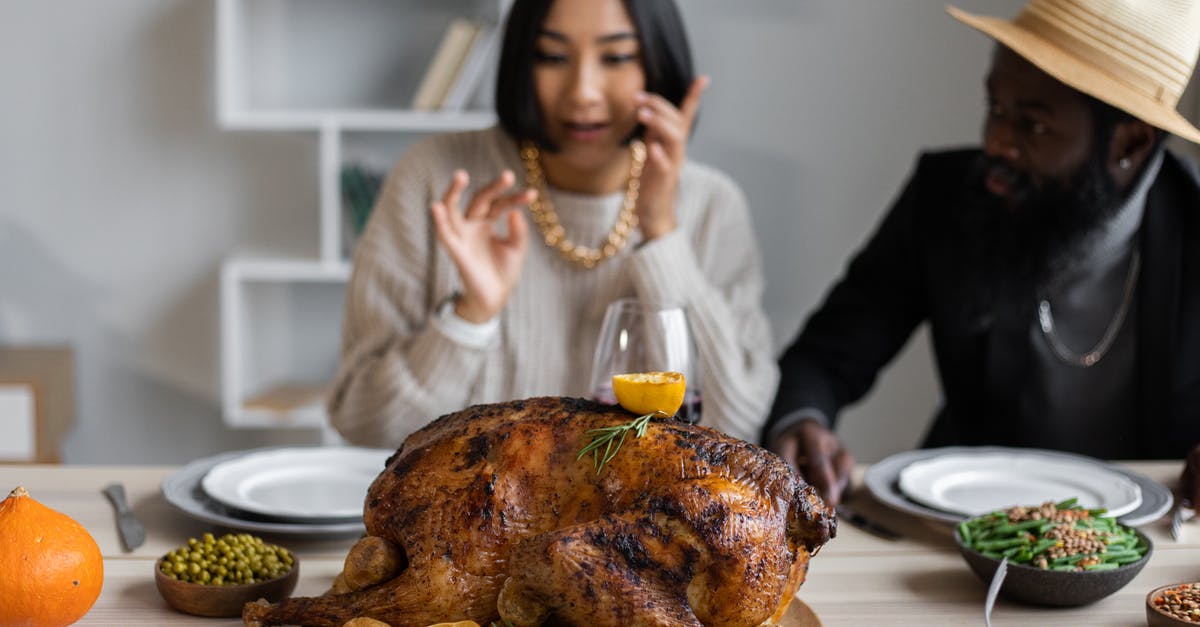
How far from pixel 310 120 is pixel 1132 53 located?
1942mm

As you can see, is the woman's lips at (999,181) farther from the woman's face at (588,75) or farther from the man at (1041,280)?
the woman's face at (588,75)

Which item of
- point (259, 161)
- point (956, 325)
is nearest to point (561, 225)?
point (956, 325)

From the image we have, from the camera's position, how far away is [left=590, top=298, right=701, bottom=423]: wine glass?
43.8 inches

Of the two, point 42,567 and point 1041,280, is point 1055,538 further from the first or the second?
point 1041,280

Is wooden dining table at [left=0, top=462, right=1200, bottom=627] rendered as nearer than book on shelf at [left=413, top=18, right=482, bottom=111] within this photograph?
Yes

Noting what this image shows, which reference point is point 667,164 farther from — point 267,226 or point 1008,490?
point 267,226

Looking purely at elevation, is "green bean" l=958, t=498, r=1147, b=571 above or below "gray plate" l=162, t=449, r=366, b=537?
above

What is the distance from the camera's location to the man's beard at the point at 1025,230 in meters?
1.92

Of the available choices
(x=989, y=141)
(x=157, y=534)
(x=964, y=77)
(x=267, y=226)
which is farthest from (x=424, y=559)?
(x=964, y=77)

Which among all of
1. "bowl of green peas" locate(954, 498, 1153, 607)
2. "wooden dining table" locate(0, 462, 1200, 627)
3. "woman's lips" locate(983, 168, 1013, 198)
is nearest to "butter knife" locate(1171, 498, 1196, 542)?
"wooden dining table" locate(0, 462, 1200, 627)


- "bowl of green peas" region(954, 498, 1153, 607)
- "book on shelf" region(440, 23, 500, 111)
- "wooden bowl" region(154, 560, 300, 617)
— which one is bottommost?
"wooden bowl" region(154, 560, 300, 617)

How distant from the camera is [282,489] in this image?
52.9 inches

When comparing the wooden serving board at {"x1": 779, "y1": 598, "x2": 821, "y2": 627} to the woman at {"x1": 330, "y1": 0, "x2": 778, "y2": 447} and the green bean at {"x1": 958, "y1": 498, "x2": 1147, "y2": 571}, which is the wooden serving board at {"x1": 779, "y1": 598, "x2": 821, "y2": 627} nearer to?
the green bean at {"x1": 958, "y1": 498, "x2": 1147, "y2": 571}

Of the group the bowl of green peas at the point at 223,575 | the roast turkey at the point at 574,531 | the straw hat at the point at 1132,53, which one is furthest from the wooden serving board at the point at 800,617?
the straw hat at the point at 1132,53
